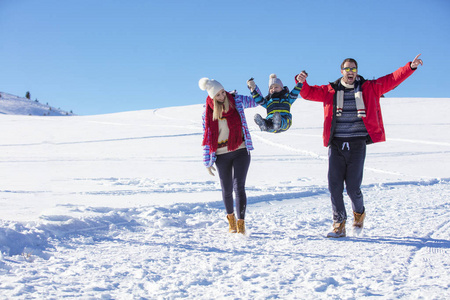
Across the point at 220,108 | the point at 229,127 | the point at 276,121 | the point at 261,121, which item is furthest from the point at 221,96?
the point at 276,121

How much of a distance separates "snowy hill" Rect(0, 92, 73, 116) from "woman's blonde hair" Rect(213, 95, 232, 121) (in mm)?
51797

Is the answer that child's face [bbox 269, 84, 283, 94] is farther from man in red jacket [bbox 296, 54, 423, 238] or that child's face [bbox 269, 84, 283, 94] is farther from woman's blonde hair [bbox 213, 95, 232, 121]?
woman's blonde hair [bbox 213, 95, 232, 121]

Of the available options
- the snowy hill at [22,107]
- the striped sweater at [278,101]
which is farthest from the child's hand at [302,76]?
the snowy hill at [22,107]

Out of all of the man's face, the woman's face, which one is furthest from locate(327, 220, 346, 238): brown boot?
the woman's face

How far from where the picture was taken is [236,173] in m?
4.55

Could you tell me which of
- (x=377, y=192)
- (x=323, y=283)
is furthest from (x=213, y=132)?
(x=377, y=192)

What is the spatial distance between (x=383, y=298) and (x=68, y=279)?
6.87 ft

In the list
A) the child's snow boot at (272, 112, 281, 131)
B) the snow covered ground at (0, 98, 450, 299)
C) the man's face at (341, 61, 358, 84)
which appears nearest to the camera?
the snow covered ground at (0, 98, 450, 299)

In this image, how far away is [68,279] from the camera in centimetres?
292

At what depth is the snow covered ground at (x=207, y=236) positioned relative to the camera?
9.21 feet

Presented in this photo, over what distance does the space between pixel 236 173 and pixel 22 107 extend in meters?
58.8

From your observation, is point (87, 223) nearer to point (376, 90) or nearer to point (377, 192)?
point (376, 90)

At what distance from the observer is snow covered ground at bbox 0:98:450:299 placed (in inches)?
111

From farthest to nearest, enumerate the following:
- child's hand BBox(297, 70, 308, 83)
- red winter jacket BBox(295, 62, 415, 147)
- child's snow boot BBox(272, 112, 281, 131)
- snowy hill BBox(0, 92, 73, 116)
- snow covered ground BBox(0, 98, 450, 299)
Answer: snowy hill BBox(0, 92, 73, 116) < child's snow boot BBox(272, 112, 281, 131) < child's hand BBox(297, 70, 308, 83) < red winter jacket BBox(295, 62, 415, 147) < snow covered ground BBox(0, 98, 450, 299)
